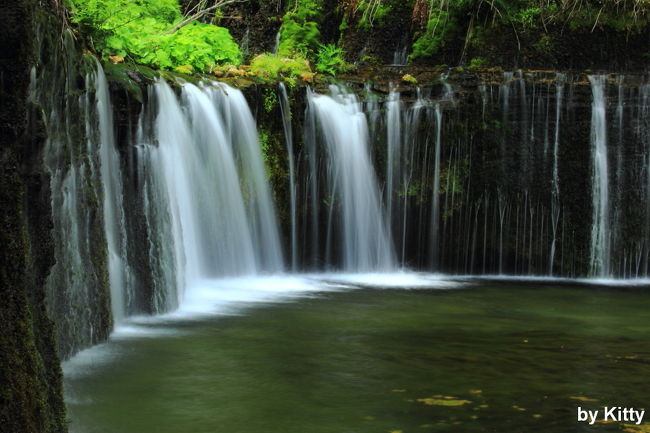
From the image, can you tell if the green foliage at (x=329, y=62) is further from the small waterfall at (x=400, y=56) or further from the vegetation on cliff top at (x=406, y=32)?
the small waterfall at (x=400, y=56)

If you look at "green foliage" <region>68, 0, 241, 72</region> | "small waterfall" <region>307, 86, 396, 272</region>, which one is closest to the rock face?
"green foliage" <region>68, 0, 241, 72</region>

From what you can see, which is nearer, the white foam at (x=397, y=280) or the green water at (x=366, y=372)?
the green water at (x=366, y=372)

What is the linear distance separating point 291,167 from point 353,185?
1259 millimetres

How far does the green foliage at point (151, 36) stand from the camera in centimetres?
1109

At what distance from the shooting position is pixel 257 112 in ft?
47.4

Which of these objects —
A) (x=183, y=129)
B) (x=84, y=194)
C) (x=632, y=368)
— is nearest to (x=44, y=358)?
(x=84, y=194)

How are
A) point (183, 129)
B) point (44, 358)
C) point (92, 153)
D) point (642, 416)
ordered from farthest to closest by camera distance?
point (183, 129)
point (92, 153)
point (642, 416)
point (44, 358)

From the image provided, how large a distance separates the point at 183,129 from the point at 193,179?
30.3 inches

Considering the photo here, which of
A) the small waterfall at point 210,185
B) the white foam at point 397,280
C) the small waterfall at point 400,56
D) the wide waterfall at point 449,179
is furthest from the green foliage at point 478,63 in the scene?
the small waterfall at point 210,185

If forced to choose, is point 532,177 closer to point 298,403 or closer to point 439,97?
point 439,97

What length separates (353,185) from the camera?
612 inches

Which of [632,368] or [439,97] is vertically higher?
[439,97]

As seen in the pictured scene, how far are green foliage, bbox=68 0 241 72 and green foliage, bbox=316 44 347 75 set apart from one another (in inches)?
65.6

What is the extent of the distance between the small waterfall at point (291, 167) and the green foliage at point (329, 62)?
2.29 meters
